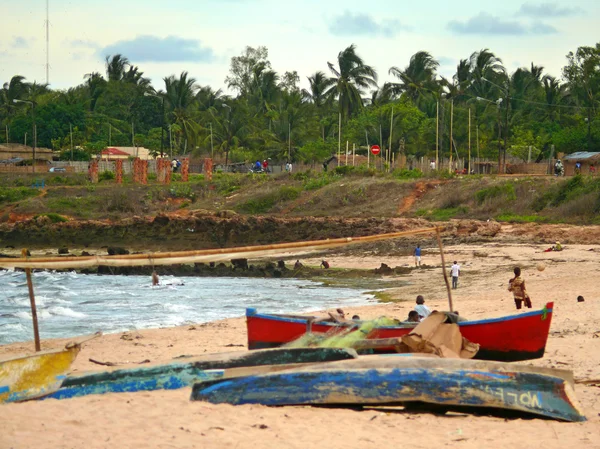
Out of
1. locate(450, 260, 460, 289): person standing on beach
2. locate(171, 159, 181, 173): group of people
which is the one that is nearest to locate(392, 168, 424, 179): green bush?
locate(171, 159, 181, 173): group of people

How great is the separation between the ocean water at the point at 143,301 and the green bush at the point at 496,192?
1613 centimetres

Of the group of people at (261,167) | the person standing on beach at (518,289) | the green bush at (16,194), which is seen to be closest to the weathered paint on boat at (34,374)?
the person standing on beach at (518,289)

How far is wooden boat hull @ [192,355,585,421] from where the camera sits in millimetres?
8602

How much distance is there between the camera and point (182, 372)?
9.53m

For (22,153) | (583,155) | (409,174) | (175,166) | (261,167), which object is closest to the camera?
(409,174)

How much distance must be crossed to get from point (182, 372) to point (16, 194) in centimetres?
4661

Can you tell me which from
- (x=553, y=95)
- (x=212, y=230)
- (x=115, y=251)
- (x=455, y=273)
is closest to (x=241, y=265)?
(x=115, y=251)

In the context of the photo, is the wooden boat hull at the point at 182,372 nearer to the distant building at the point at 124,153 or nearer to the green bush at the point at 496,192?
the green bush at the point at 496,192

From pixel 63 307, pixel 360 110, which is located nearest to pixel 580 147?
pixel 360 110

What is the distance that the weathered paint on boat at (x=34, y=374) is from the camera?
9367 mm

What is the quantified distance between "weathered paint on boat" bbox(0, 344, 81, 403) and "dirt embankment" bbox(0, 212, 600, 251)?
1004 inches

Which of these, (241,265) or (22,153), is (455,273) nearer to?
(241,265)

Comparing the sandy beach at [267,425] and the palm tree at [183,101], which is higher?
the palm tree at [183,101]

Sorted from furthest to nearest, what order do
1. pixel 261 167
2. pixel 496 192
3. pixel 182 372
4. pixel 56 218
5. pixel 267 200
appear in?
pixel 261 167 < pixel 267 200 < pixel 56 218 < pixel 496 192 < pixel 182 372
